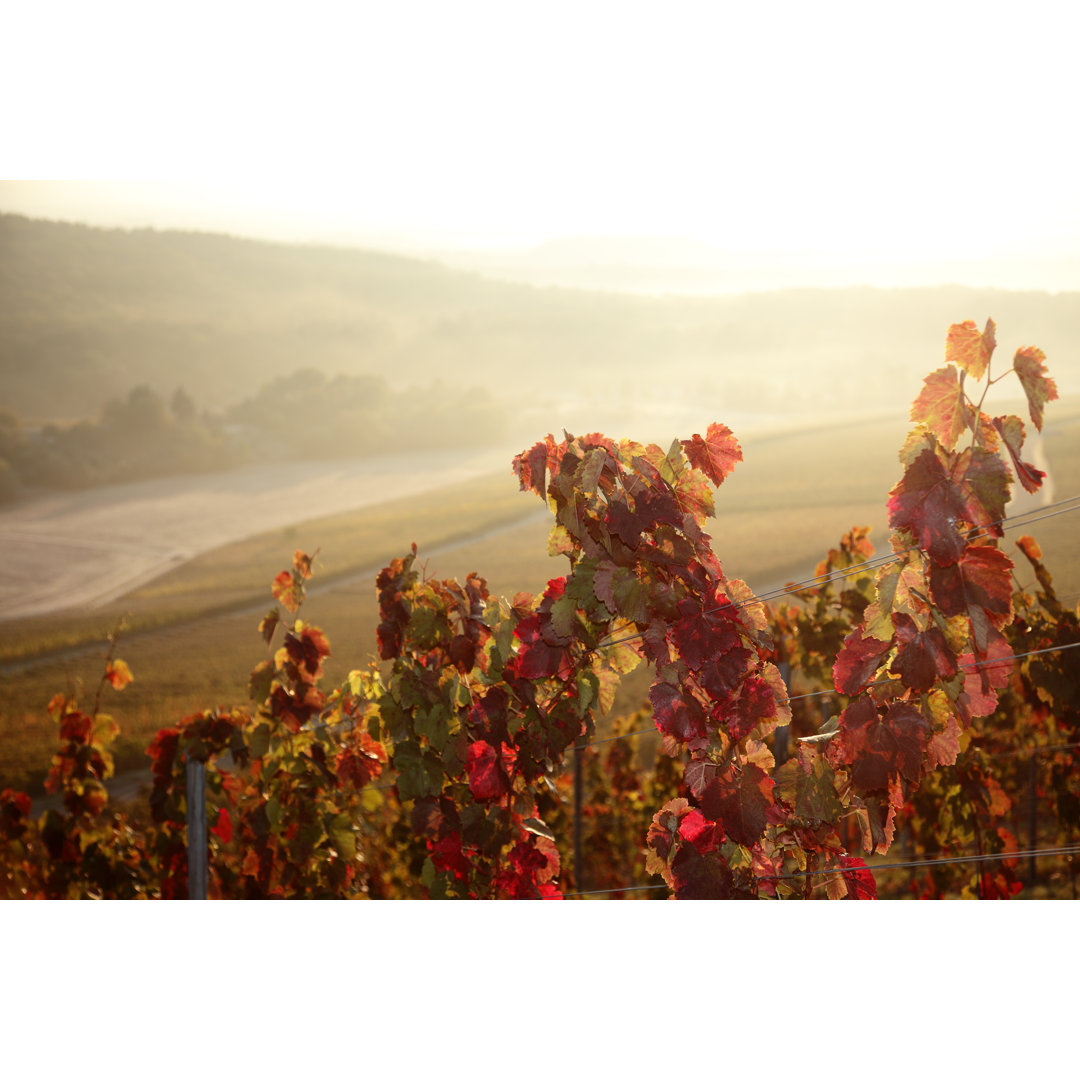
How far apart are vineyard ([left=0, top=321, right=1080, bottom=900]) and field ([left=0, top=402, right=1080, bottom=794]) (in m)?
1.15

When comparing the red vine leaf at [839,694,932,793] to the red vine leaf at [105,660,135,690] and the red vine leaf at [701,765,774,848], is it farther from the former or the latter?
the red vine leaf at [105,660,135,690]

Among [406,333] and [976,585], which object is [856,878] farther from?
[406,333]

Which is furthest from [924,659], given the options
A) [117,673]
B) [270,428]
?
[270,428]

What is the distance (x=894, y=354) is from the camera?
4230 mm

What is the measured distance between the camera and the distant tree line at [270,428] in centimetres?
425

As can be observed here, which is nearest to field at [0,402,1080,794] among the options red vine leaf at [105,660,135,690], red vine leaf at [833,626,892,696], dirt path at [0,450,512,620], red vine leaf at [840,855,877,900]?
dirt path at [0,450,512,620]

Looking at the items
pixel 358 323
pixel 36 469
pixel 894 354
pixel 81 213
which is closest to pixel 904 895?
pixel 894 354

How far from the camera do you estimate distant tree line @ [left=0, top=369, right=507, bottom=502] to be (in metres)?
4.25

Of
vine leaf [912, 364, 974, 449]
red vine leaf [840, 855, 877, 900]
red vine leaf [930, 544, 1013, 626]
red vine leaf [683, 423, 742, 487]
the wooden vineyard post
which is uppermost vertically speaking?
vine leaf [912, 364, 974, 449]

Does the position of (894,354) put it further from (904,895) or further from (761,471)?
(904,895)

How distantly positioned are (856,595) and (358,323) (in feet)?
8.81

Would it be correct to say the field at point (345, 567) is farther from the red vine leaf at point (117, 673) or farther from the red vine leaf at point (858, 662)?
the red vine leaf at point (858, 662)

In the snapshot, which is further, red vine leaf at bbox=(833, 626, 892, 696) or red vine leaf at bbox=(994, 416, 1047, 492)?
red vine leaf at bbox=(833, 626, 892, 696)

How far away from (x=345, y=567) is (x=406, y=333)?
1.13 m
